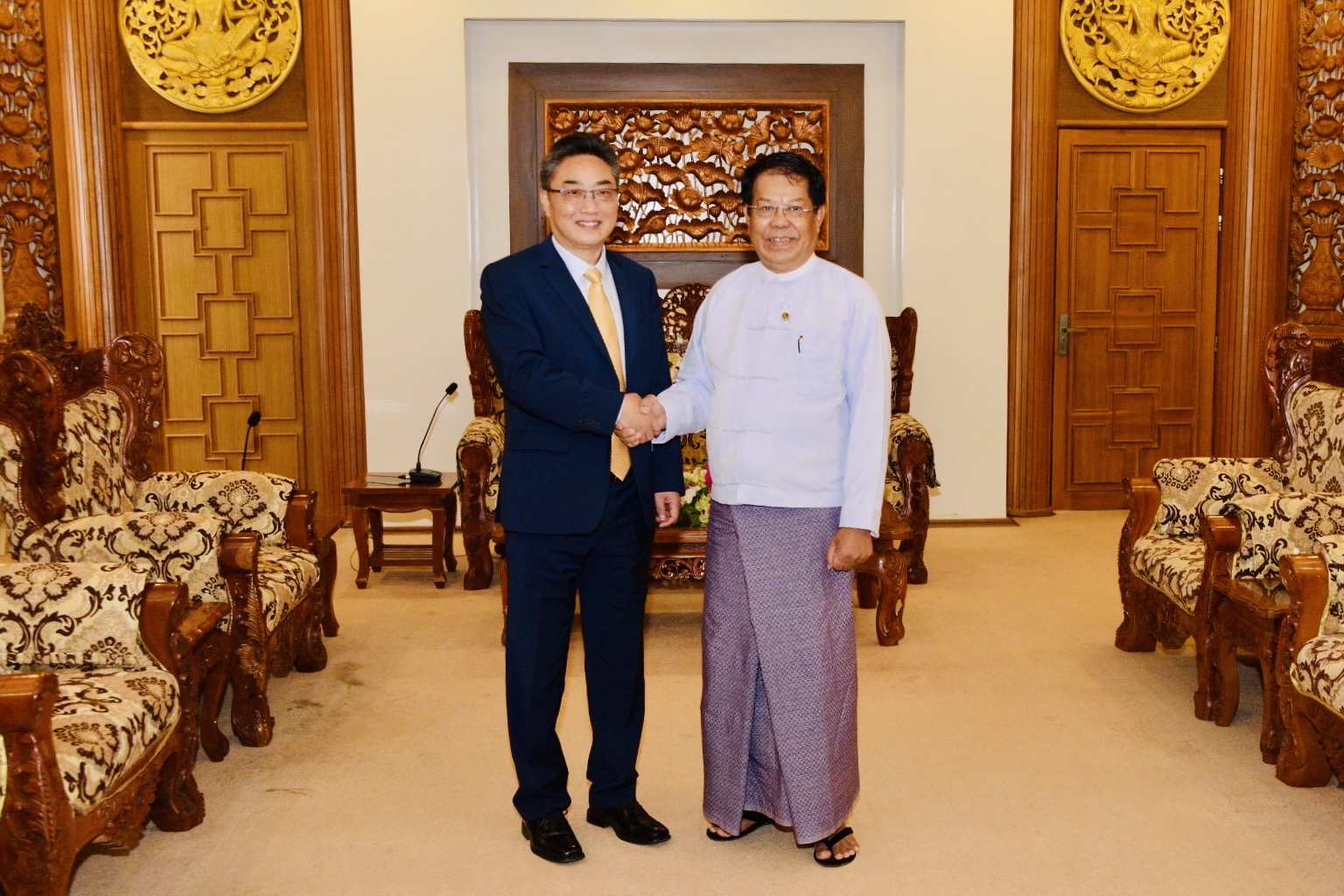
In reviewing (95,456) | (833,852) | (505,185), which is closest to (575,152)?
(833,852)

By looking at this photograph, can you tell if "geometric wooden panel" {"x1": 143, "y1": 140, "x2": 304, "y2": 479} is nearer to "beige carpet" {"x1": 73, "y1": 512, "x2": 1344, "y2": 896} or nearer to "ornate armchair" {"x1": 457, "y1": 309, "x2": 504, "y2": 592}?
"ornate armchair" {"x1": 457, "y1": 309, "x2": 504, "y2": 592}

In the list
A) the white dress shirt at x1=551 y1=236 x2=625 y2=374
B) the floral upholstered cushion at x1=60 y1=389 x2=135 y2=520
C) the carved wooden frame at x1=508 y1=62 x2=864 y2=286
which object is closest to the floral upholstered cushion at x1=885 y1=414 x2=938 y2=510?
the carved wooden frame at x1=508 y1=62 x2=864 y2=286

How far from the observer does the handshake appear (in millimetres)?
2633

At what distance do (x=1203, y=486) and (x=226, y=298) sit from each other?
14.8 feet

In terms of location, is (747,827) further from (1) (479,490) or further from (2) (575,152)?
(1) (479,490)

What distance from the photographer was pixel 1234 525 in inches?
146

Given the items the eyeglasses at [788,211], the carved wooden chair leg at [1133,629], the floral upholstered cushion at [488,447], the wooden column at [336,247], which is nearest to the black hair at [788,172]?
the eyeglasses at [788,211]

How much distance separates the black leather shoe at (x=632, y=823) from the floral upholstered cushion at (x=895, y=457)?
2.41 metres

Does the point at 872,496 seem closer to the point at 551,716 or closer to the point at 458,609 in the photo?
the point at 551,716

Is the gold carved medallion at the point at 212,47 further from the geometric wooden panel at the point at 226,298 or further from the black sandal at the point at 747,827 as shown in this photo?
the black sandal at the point at 747,827

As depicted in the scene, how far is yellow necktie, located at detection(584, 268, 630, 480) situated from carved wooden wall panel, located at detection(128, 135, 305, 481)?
157 inches

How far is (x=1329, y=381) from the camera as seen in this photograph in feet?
13.7

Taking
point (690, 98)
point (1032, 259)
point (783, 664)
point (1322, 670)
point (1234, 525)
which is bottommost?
point (1322, 670)

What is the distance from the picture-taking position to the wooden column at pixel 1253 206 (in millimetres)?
6348
